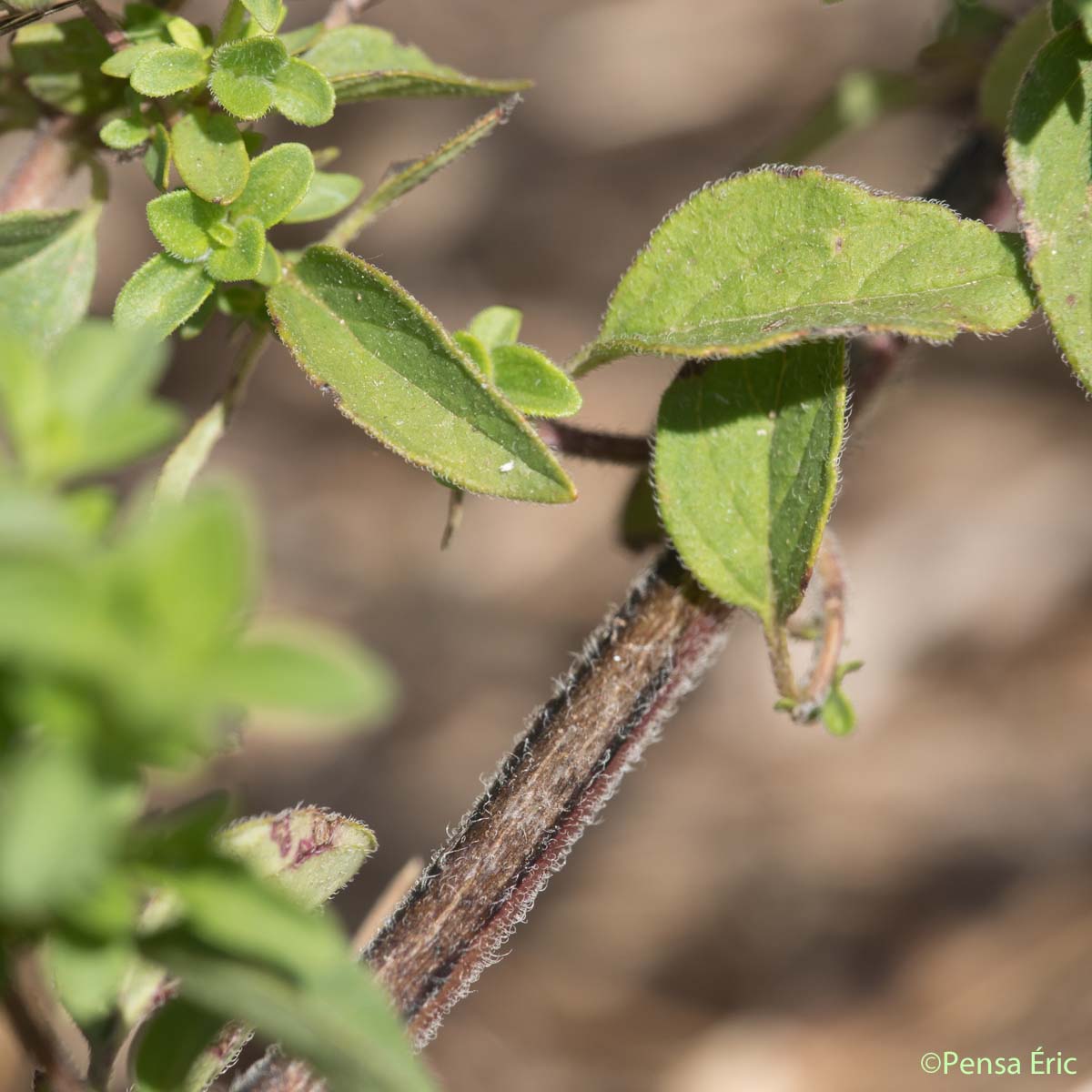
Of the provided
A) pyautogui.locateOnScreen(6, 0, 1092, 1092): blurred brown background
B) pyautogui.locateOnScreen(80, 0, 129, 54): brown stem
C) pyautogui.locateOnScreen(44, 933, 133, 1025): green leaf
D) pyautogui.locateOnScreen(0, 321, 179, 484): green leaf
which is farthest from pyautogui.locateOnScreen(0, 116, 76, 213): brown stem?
pyautogui.locateOnScreen(6, 0, 1092, 1092): blurred brown background

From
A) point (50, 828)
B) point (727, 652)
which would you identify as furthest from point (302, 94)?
point (727, 652)

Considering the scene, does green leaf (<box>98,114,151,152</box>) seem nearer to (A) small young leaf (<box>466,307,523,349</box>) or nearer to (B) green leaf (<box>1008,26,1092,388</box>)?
(A) small young leaf (<box>466,307,523,349</box>)

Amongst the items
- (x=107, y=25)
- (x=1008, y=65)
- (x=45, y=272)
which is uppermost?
(x=107, y=25)

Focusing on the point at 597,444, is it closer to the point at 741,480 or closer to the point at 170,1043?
the point at 741,480

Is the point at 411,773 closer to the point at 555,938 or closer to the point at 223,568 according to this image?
the point at 555,938

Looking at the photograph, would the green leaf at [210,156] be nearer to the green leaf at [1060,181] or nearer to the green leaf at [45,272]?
the green leaf at [45,272]

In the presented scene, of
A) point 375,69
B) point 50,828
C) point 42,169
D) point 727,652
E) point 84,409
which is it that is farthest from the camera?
point 727,652

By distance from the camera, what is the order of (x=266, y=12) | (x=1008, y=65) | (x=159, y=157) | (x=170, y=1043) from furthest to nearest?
(x=1008, y=65) → (x=159, y=157) → (x=266, y=12) → (x=170, y=1043)

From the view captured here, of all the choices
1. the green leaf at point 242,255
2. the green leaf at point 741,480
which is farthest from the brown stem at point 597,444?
the green leaf at point 242,255
